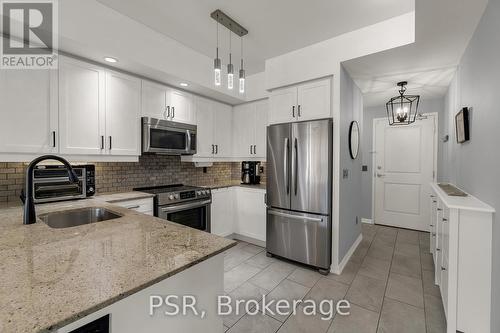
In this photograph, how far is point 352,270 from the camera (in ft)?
8.98

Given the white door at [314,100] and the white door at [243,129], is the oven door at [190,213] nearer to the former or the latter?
the white door at [243,129]

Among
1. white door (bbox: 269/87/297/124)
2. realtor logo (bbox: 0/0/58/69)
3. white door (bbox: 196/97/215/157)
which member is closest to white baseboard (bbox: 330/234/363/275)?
white door (bbox: 269/87/297/124)

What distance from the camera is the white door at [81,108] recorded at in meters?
2.15

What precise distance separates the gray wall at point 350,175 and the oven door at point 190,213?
1748mm

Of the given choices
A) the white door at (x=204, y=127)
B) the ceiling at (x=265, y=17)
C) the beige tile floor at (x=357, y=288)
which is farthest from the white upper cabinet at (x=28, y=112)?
the beige tile floor at (x=357, y=288)

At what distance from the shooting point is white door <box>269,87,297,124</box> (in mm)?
2941

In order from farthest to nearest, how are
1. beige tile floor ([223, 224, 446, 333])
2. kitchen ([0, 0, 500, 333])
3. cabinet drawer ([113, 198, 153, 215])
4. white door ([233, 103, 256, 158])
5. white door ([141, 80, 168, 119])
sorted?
1. white door ([233, 103, 256, 158])
2. white door ([141, 80, 168, 119])
3. cabinet drawer ([113, 198, 153, 215])
4. beige tile floor ([223, 224, 446, 333])
5. kitchen ([0, 0, 500, 333])

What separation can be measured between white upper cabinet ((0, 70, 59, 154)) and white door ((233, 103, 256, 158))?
243cm

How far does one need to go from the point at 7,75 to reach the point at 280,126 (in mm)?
2626

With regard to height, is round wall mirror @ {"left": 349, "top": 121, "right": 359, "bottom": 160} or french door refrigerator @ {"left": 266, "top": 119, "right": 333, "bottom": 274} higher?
round wall mirror @ {"left": 349, "top": 121, "right": 359, "bottom": 160}

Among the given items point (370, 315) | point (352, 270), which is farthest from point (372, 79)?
point (370, 315)

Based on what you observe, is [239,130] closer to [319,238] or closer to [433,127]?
[319,238]

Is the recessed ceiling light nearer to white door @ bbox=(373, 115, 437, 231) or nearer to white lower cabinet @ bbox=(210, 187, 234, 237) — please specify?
white lower cabinet @ bbox=(210, 187, 234, 237)

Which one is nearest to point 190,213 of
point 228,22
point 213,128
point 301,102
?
point 213,128
